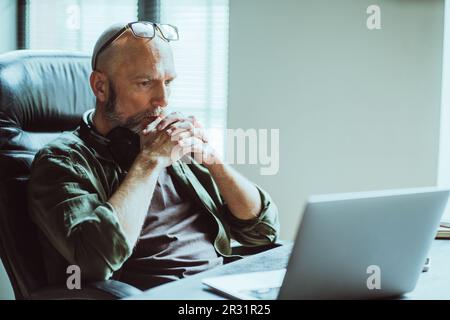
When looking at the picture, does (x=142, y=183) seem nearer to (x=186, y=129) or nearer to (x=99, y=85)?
(x=186, y=129)

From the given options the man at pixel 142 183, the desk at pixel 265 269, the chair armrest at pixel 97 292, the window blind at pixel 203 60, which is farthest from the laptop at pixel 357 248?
the window blind at pixel 203 60

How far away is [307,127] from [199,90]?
0.68 meters

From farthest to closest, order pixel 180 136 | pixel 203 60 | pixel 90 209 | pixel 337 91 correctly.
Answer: pixel 203 60 < pixel 337 91 < pixel 180 136 < pixel 90 209

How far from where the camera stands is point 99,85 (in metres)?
1.58

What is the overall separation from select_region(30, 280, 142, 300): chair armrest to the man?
5cm

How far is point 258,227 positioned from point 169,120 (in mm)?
419

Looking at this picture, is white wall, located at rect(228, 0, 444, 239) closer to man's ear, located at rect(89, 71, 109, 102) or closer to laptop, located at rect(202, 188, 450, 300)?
man's ear, located at rect(89, 71, 109, 102)

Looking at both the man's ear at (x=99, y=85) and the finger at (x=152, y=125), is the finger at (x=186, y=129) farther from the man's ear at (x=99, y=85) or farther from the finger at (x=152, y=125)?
the man's ear at (x=99, y=85)

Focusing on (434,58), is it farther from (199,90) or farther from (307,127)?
(199,90)

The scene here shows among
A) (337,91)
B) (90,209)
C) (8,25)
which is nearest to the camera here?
(90,209)

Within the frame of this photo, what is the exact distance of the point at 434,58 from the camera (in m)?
2.31

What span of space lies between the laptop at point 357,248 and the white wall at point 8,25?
261 centimetres

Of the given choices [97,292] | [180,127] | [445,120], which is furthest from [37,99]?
[445,120]

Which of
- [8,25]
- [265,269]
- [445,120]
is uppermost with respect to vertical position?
[8,25]
